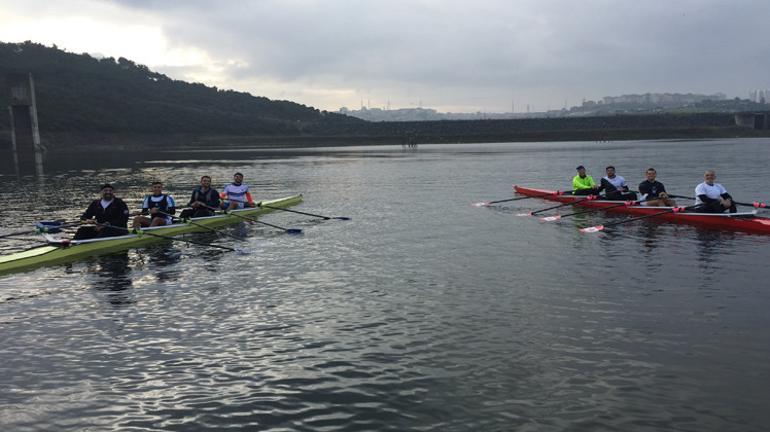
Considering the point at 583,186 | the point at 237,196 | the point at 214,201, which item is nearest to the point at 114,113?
the point at 237,196

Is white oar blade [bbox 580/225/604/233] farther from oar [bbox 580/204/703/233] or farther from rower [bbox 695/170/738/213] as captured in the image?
rower [bbox 695/170/738/213]

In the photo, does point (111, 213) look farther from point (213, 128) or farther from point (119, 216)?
point (213, 128)

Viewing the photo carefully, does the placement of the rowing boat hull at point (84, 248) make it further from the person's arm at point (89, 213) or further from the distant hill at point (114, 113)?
the distant hill at point (114, 113)

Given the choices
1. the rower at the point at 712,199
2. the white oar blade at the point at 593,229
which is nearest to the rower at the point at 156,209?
the white oar blade at the point at 593,229

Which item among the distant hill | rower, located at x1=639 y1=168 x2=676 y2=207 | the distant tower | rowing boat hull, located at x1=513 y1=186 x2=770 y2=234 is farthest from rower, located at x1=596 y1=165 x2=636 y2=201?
the distant hill

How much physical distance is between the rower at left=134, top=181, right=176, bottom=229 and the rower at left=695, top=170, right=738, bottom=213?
19.7m

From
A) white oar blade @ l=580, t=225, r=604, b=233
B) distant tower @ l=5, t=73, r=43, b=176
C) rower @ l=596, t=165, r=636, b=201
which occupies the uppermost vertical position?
distant tower @ l=5, t=73, r=43, b=176

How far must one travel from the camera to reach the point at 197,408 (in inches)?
350

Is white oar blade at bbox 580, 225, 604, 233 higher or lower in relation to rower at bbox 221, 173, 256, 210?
lower

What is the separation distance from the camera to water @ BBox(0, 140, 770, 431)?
8.76 metres

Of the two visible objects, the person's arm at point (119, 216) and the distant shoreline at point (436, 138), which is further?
the distant shoreline at point (436, 138)

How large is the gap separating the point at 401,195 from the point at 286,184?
42.9 feet

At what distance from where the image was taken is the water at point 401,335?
8.76 m

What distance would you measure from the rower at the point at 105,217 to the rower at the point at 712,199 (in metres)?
20.5
